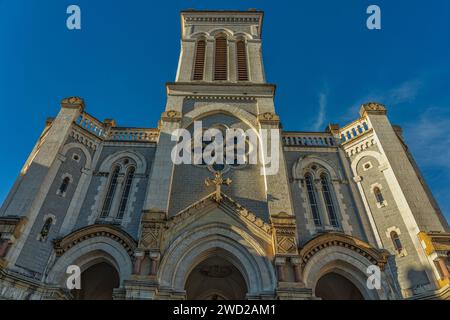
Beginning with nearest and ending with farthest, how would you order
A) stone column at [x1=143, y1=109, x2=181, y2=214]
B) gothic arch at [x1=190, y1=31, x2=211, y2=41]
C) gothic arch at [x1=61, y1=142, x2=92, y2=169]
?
1. stone column at [x1=143, y1=109, x2=181, y2=214]
2. gothic arch at [x1=61, y1=142, x2=92, y2=169]
3. gothic arch at [x1=190, y1=31, x2=211, y2=41]

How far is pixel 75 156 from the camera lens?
18.9 metres

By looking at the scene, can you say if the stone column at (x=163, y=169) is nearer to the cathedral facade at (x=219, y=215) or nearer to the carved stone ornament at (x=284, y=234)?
the cathedral facade at (x=219, y=215)

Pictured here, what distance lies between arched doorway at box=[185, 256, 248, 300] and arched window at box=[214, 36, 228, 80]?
542 inches

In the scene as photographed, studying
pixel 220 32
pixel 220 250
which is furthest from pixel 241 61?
pixel 220 250

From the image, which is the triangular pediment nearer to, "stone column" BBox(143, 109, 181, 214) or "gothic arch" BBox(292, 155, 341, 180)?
"stone column" BBox(143, 109, 181, 214)

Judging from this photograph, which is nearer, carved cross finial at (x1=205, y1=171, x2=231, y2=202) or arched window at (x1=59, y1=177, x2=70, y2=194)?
carved cross finial at (x1=205, y1=171, x2=231, y2=202)

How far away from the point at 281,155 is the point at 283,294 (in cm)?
801

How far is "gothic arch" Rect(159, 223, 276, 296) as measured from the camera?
13.8 meters

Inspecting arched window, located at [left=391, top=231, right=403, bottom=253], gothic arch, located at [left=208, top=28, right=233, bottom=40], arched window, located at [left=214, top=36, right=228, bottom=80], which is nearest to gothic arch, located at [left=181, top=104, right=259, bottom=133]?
arched window, located at [left=214, top=36, right=228, bottom=80]

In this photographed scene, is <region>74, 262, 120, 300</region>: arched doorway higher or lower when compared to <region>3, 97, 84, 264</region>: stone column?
lower

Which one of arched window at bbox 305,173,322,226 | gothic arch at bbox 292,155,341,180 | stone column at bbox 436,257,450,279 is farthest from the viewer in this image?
gothic arch at bbox 292,155,341,180

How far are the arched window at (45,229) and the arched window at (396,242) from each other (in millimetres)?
16225

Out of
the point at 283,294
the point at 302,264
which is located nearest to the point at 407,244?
the point at 302,264
